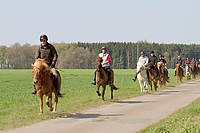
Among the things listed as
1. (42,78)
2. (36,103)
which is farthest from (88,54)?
(42,78)

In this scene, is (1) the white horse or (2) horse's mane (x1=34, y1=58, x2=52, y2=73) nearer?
(2) horse's mane (x1=34, y1=58, x2=52, y2=73)

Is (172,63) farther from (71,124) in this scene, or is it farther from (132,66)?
(71,124)

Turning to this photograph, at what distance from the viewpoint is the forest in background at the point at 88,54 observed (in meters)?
161

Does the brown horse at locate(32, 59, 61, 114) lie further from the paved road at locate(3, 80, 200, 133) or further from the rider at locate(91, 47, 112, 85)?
the rider at locate(91, 47, 112, 85)

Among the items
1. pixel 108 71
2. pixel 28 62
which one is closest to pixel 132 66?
pixel 28 62

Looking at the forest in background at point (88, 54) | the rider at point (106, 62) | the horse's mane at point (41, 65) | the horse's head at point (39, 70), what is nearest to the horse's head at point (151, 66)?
the rider at point (106, 62)

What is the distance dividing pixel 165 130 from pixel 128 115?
3.27m

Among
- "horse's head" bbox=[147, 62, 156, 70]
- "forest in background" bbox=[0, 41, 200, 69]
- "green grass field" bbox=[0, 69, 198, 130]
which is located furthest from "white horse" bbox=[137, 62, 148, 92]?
"forest in background" bbox=[0, 41, 200, 69]

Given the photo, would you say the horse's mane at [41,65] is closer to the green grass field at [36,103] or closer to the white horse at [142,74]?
the green grass field at [36,103]

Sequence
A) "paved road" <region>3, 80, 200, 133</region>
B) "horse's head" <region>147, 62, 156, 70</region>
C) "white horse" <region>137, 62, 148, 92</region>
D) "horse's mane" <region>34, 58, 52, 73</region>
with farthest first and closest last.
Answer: "horse's head" <region>147, 62, 156, 70</region>, "white horse" <region>137, 62, 148, 92</region>, "horse's mane" <region>34, 58, 52, 73</region>, "paved road" <region>3, 80, 200, 133</region>

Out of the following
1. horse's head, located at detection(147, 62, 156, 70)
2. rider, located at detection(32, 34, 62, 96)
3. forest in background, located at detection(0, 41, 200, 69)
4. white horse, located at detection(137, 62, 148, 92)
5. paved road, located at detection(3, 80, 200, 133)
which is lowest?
paved road, located at detection(3, 80, 200, 133)

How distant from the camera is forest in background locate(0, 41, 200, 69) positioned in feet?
529

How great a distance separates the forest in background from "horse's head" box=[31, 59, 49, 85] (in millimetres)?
146337

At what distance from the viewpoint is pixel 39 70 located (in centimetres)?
1037
